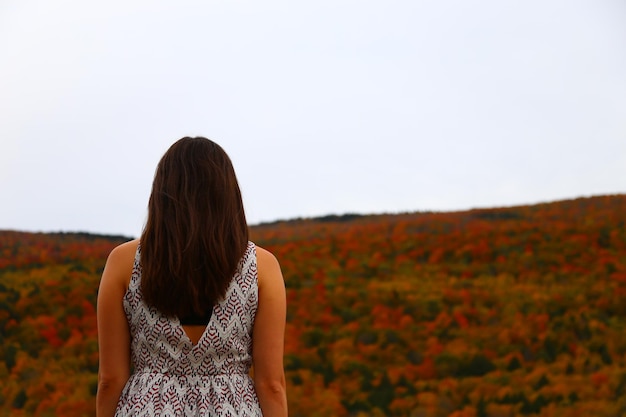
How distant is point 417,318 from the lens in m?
13.5

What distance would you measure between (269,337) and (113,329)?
1.83 ft

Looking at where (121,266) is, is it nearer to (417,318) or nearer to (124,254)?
(124,254)

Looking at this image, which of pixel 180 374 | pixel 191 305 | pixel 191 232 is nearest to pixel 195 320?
pixel 191 305

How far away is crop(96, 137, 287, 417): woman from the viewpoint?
2889 millimetres

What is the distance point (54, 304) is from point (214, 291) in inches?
460

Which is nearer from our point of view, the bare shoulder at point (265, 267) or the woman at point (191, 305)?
the woman at point (191, 305)

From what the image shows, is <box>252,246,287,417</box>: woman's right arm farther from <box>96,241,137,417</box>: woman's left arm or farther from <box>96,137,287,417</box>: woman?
<box>96,241,137,417</box>: woman's left arm

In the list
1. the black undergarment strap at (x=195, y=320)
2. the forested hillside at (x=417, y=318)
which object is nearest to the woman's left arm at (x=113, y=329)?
the black undergarment strap at (x=195, y=320)

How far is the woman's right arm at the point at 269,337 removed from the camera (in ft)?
9.98

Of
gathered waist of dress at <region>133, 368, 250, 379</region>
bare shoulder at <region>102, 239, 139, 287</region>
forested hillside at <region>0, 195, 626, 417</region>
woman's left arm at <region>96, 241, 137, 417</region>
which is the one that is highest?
bare shoulder at <region>102, 239, 139, 287</region>

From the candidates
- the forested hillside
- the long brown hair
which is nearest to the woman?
the long brown hair

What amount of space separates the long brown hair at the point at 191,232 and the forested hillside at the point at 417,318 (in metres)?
7.96

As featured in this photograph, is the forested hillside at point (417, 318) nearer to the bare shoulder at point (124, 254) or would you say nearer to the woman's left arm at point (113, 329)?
the woman's left arm at point (113, 329)

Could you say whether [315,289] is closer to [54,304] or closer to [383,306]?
[383,306]
